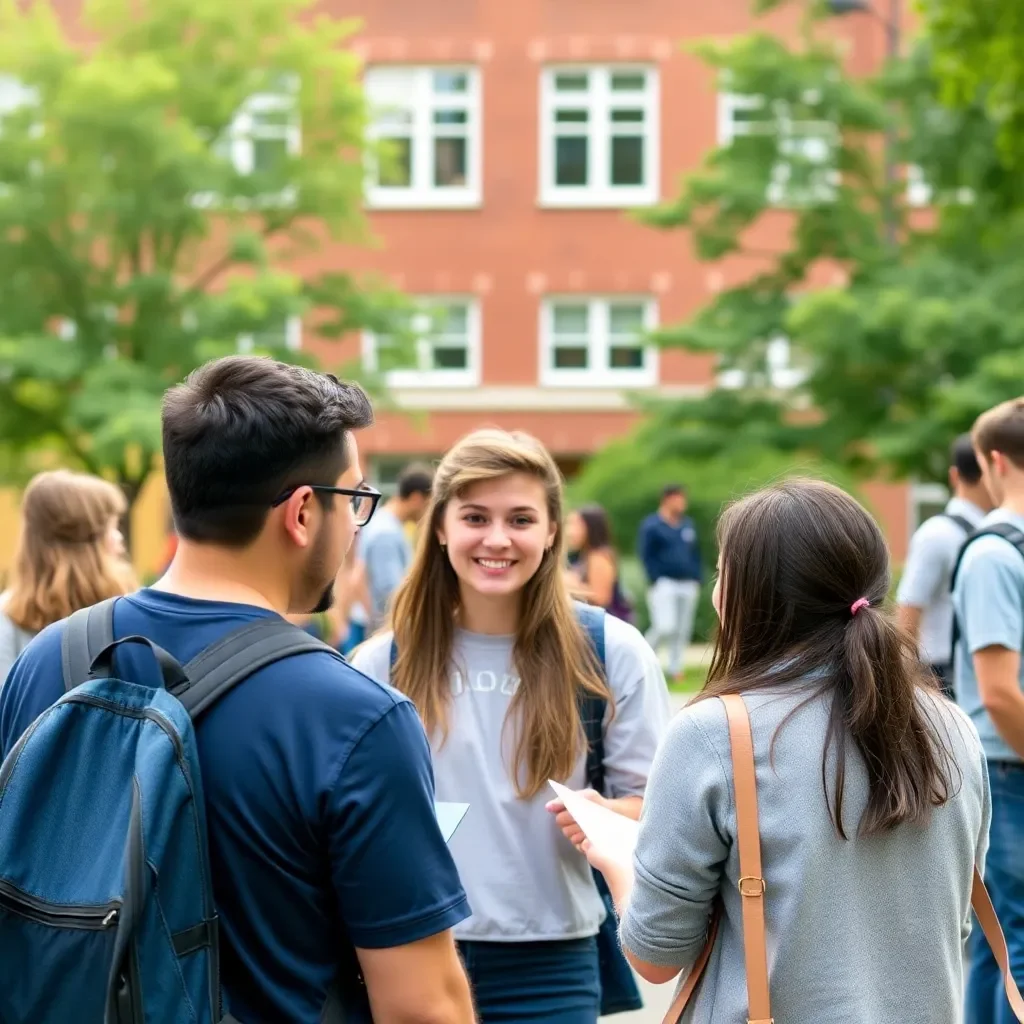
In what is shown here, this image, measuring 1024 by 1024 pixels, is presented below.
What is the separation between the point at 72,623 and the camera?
7.83 feet

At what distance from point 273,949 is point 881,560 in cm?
117

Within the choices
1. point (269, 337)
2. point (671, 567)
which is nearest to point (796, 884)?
point (671, 567)

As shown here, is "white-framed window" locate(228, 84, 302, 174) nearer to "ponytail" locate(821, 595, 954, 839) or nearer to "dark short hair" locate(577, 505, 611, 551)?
"dark short hair" locate(577, 505, 611, 551)

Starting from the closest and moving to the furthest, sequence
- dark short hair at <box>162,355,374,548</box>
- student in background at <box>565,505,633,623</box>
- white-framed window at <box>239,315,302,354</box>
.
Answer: dark short hair at <box>162,355,374,548</box> → student in background at <box>565,505,633,623</box> → white-framed window at <box>239,315,302,354</box>

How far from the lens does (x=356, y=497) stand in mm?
2424

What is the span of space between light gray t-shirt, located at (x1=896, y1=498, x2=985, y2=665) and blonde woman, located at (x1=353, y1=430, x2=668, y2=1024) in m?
2.55

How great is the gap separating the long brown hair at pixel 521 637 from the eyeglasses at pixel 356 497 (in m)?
1.26

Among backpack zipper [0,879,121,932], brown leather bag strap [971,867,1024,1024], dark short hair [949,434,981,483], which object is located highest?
dark short hair [949,434,981,483]

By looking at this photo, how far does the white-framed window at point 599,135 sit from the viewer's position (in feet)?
98.5

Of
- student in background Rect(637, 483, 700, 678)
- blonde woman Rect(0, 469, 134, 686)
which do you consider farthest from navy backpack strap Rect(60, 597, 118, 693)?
student in background Rect(637, 483, 700, 678)

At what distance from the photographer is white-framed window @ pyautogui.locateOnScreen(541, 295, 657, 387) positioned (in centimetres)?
3017

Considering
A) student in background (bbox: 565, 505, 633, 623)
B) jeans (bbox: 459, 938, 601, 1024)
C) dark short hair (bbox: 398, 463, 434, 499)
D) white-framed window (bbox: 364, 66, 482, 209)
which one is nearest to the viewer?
jeans (bbox: 459, 938, 601, 1024)

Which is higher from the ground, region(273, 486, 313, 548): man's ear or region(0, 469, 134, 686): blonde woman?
region(273, 486, 313, 548): man's ear

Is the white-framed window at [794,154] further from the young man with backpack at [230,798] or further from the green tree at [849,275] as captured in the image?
the young man with backpack at [230,798]
